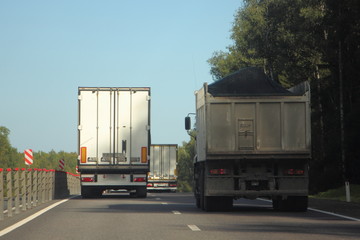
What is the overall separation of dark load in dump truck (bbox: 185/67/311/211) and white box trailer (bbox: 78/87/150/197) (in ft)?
39.1

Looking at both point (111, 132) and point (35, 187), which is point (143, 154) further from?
point (35, 187)

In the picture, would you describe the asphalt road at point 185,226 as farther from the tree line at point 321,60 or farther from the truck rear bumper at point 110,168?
the tree line at point 321,60

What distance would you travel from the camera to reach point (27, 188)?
25.5m

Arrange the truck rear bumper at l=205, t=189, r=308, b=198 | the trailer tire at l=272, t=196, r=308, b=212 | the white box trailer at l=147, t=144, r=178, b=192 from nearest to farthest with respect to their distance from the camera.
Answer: the truck rear bumper at l=205, t=189, r=308, b=198, the trailer tire at l=272, t=196, r=308, b=212, the white box trailer at l=147, t=144, r=178, b=192

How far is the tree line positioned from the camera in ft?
136

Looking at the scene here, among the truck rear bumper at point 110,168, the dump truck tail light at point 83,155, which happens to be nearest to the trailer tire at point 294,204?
the truck rear bumper at point 110,168

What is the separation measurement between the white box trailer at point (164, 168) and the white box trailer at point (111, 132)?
24.4 metres

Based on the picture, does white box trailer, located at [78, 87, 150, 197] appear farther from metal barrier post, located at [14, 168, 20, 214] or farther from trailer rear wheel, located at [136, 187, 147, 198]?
metal barrier post, located at [14, 168, 20, 214]

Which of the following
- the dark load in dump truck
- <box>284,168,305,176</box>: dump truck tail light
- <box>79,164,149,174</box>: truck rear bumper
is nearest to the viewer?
the dark load in dump truck

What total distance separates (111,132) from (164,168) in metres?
25.4

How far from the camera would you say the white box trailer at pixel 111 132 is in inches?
1309

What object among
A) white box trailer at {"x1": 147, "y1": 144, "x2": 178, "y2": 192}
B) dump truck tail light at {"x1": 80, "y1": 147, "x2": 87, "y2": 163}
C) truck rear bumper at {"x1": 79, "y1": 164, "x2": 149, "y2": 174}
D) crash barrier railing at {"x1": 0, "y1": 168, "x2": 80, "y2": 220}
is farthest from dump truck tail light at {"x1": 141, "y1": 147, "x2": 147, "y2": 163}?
white box trailer at {"x1": 147, "y1": 144, "x2": 178, "y2": 192}

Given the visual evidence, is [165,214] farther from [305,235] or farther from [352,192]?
[352,192]

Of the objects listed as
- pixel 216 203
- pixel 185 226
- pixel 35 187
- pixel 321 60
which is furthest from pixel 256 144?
pixel 321 60
